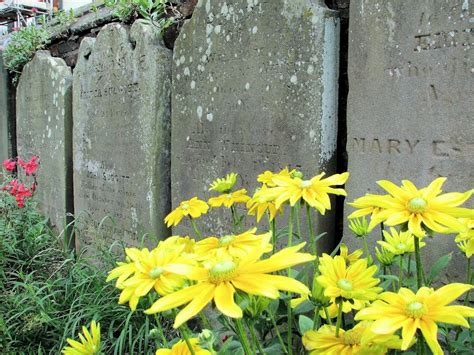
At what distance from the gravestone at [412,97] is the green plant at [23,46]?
131 inches

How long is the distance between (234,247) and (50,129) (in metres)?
3.47

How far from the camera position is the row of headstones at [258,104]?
5.09ft

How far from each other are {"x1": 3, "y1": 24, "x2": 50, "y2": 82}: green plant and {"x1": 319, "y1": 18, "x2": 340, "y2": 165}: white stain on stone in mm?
3124

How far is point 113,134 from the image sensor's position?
3082 millimetres

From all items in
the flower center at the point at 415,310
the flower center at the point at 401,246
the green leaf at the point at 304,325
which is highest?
the flower center at the point at 415,310

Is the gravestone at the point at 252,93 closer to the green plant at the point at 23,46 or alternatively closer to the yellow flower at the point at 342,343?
the yellow flower at the point at 342,343

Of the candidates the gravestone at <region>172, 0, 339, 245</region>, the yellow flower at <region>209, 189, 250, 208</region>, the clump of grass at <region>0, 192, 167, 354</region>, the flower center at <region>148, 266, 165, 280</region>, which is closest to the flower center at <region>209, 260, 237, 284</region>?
the flower center at <region>148, 266, 165, 280</region>

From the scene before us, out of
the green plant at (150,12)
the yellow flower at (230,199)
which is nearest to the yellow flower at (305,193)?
the yellow flower at (230,199)

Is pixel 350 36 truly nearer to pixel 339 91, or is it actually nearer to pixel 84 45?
pixel 339 91

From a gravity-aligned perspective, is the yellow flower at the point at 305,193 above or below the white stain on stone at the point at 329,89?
below

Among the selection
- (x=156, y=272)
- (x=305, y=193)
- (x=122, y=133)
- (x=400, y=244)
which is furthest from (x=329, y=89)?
(x=122, y=133)

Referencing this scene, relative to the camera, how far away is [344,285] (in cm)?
80

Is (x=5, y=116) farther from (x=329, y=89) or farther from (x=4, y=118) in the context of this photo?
(x=329, y=89)

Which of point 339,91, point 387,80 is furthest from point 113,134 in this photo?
point 387,80
